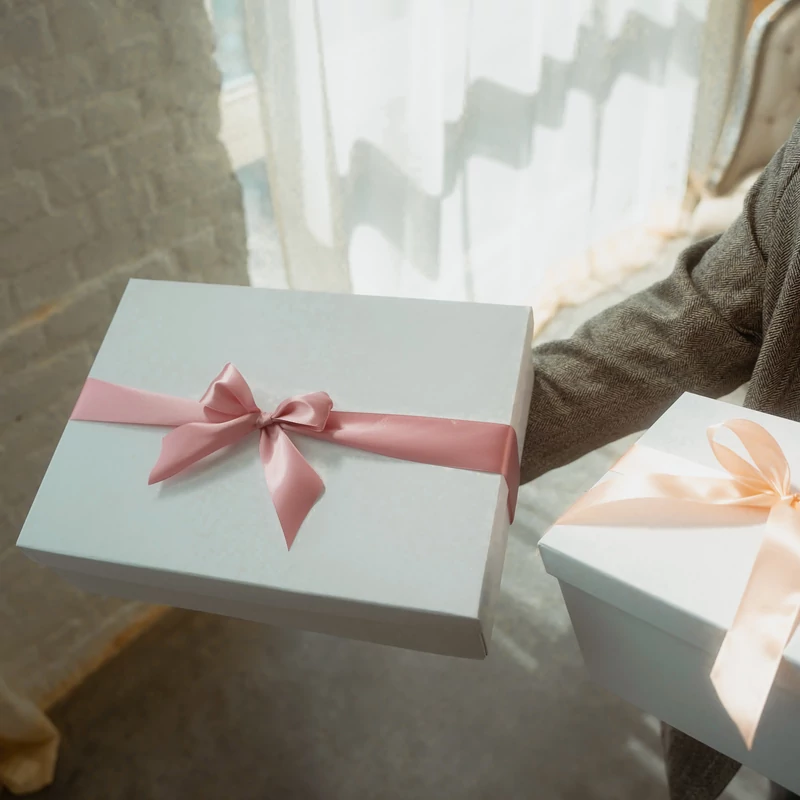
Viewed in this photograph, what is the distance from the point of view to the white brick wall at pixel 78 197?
1.02 meters

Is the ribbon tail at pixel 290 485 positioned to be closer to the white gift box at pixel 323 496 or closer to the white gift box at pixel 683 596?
the white gift box at pixel 323 496

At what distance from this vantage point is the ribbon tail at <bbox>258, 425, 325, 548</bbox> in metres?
0.62

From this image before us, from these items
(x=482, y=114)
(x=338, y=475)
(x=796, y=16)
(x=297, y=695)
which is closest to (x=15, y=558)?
(x=297, y=695)

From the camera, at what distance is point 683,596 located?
20.2 inches

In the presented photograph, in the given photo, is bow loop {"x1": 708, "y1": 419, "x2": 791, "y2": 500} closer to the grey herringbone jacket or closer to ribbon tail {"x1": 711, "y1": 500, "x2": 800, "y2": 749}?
ribbon tail {"x1": 711, "y1": 500, "x2": 800, "y2": 749}

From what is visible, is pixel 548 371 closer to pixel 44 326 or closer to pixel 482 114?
pixel 44 326

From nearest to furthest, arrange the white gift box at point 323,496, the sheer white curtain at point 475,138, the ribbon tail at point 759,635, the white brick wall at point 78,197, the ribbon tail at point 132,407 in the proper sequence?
the ribbon tail at point 759,635
the white gift box at point 323,496
the ribbon tail at point 132,407
the white brick wall at point 78,197
the sheer white curtain at point 475,138

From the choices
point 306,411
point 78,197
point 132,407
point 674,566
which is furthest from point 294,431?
point 78,197

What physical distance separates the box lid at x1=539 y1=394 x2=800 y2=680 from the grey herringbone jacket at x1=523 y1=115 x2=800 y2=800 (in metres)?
0.21

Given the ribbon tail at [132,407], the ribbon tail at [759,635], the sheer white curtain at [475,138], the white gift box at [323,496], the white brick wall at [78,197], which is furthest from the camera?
the sheer white curtain at [475,138]

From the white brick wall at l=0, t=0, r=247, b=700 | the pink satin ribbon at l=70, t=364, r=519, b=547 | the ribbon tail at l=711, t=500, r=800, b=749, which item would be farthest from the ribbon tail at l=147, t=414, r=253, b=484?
the white brick wall at l=0, t=0, r=247, b=700

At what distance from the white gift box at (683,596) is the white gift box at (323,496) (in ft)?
0.26

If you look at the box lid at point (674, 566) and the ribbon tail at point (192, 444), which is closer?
the box lid at point (674, 566)

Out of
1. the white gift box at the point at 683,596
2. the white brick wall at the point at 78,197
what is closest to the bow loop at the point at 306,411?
the white gift box at the point at 683,596
